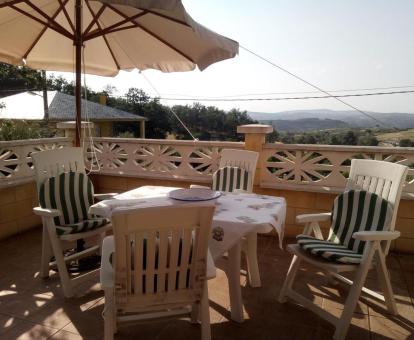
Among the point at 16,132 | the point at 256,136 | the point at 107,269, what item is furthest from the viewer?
the point at 16,132

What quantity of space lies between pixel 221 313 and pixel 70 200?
5.39ft

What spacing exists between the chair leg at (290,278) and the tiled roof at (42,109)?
10901 mm

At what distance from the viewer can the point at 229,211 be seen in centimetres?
229

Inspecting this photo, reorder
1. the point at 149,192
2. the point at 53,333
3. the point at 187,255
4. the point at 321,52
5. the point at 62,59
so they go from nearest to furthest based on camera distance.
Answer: the point at 187,255 → the point at 53,333 → the point at 149,192 → the point at 62,59 → the point at 321,52

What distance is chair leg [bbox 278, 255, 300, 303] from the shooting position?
2.59 meters

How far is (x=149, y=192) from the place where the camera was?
279 centimetres

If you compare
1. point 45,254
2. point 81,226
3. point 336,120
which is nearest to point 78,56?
point 81,226

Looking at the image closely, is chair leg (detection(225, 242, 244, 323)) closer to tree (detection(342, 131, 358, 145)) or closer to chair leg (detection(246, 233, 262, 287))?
chair leg (detection(246, 233, 262, 287))

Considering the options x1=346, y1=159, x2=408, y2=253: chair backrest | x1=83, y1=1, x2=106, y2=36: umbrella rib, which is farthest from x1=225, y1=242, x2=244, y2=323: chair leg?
x1=83, y1=1, x2=106, y2=36: umbrella rib

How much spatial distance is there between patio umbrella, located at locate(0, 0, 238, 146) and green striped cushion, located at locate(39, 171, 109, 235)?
1.54 feet

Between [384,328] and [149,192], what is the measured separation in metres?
2.00

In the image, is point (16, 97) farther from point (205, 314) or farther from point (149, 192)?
point (205, 314)

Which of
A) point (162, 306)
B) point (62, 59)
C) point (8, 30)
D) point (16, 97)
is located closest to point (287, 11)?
point (62, 59)

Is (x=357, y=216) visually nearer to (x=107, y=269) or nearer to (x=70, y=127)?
(x=107, y=269)
